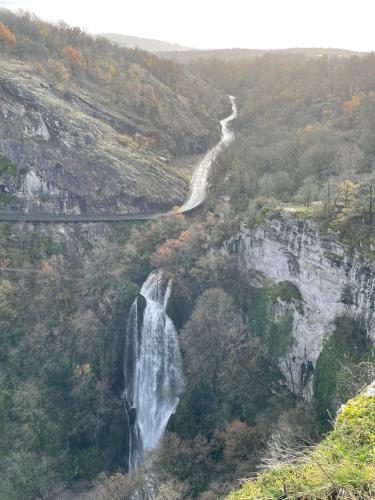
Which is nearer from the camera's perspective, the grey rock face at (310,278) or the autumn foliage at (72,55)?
the grey rock face at (310,278)

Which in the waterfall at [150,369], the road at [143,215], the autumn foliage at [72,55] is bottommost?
the waterfall at [150,369]

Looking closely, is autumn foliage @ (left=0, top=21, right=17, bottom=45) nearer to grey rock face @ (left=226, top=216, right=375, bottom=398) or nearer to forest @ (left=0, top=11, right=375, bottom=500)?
forest @ (left=0, top=11, right=375, bottom=500)

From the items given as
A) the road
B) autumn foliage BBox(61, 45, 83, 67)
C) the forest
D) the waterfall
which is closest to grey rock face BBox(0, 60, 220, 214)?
the road

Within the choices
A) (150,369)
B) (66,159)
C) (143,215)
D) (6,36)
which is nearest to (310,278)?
(150,369)

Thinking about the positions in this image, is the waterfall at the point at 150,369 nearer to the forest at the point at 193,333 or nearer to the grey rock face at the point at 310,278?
the forest at the point at 193,333

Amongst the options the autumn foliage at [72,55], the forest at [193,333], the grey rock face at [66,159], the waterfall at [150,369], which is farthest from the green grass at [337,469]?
the autumn foliage at [72,55]

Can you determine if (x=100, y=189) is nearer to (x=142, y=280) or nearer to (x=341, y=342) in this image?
(x=142, y=280)

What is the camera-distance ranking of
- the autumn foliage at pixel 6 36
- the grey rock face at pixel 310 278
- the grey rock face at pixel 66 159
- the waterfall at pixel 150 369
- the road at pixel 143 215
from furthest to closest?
the autumn foliage at pixel 6 36 < the grey rock face at pixel 66 159 < the road at pixel 143 215 < the waterfall at pixel 150 369 < the grey rock face at pixel 310 278

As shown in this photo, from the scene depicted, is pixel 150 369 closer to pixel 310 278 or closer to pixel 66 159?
pixel 310 278

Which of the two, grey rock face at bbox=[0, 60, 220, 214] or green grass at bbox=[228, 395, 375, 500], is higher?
grey rock face at bbox=[0, 60, 220, 214]
